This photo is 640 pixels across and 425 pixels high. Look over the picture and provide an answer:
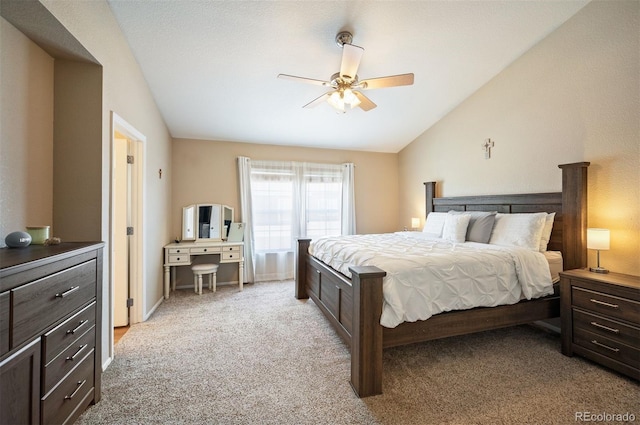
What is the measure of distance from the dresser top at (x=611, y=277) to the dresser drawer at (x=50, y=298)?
12.0ft

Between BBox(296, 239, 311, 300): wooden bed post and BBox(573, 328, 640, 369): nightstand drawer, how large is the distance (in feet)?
9.25

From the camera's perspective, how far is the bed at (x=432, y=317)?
1.87 metres

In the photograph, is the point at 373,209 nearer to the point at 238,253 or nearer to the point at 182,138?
the point at 238,253

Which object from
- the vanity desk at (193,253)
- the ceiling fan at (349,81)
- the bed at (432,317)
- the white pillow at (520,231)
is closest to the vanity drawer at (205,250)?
the vanity desk at (193,253)

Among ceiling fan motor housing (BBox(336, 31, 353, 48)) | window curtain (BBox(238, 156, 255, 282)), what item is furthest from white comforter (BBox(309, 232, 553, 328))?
window curtain (BBox(238, 156, 255, 282))

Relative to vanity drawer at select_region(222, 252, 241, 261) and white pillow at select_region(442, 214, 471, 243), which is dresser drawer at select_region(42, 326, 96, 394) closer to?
vanity drawer at select_region(222, 252, 241, 261)

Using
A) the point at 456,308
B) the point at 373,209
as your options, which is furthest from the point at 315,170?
the point at 456,308

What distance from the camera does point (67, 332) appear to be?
1.47 meters

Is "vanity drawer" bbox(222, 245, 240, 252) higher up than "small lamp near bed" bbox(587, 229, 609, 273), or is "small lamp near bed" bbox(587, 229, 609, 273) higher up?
"small lamp near bed" bbox(587, 229, 609, 273)

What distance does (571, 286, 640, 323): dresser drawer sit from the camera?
1.99m

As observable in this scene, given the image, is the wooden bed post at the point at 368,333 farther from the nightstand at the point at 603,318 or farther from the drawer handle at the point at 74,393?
the nightstand at the point at 603,318

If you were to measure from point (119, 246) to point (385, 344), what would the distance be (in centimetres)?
286

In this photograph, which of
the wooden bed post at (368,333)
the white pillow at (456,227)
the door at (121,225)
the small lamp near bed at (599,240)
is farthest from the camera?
the white pillow at (456,227)
